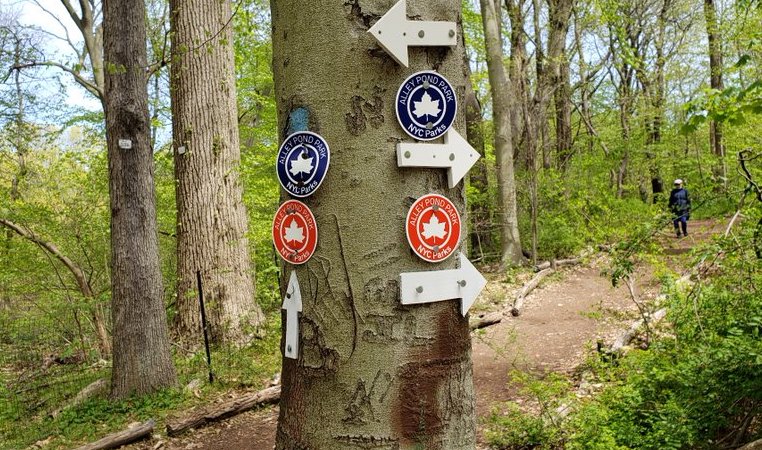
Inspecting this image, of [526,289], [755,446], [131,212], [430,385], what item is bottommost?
[755,446]

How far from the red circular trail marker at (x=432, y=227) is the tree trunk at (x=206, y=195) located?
6712mm

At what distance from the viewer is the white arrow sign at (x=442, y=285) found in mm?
1473

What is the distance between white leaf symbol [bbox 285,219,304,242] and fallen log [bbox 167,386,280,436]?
4598mm

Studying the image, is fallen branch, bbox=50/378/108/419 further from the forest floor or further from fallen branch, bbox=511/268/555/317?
fallen branch, bbox=511/268/555/317

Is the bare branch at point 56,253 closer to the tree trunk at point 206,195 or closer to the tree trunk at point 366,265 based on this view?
the tree trunk at point 206,195

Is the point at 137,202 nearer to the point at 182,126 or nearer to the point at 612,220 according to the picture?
the point at 182,126

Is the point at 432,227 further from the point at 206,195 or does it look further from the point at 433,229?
the point at 206,195

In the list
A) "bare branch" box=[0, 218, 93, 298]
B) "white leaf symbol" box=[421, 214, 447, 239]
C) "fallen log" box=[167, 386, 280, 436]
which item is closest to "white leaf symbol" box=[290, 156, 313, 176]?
"white leaf symbol" box=[421, 214, 447, 239]

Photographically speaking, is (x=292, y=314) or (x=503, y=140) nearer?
(x=292, y=314)

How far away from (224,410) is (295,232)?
4.74 m

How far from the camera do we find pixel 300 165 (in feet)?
5.13

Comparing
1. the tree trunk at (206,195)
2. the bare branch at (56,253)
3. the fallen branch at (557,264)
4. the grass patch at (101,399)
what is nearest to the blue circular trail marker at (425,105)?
the grass patch at (101,399)

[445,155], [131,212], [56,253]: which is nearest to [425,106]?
[445,155]

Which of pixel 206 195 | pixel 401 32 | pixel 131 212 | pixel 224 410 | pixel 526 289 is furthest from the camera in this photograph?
pixel 526 289
